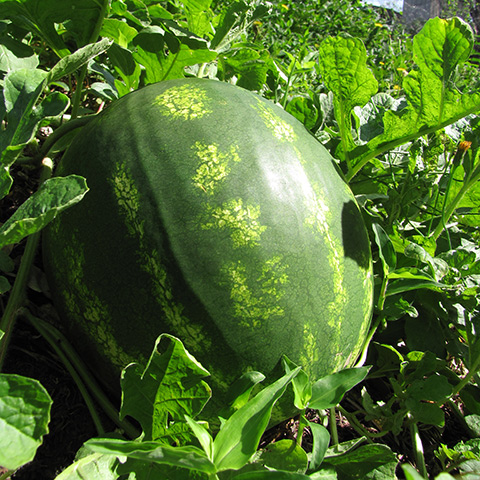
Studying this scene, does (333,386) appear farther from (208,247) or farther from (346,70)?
(346,70)

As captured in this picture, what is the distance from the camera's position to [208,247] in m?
1.18

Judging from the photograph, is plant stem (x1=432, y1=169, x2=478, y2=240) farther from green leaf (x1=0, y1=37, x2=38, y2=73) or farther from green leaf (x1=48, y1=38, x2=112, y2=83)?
green leaf (x1=0, y1=37, x2=38, y2=73)

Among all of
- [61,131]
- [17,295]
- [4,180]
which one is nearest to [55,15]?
[61,131]

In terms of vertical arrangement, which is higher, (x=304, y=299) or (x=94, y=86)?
(x=94, y=86)

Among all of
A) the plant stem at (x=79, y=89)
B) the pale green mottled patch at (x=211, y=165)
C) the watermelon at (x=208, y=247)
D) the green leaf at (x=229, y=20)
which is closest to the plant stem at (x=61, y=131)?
the plant stem at (x=79, y=89)

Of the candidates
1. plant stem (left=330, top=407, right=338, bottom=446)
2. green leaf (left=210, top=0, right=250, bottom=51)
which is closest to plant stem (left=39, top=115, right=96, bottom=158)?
green leaf (left=210, top=0, right=250, bottom=51)

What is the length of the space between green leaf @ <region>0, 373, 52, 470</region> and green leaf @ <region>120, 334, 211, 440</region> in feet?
0.64

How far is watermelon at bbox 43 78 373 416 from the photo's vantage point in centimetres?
118

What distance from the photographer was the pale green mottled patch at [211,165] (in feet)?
3.97

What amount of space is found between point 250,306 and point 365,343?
54 cm

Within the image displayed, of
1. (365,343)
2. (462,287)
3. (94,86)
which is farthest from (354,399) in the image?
(94,86)

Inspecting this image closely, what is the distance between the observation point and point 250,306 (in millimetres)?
1181

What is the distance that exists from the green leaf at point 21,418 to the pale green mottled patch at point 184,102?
2.36 ft

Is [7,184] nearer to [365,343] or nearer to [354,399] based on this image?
[365,343]
